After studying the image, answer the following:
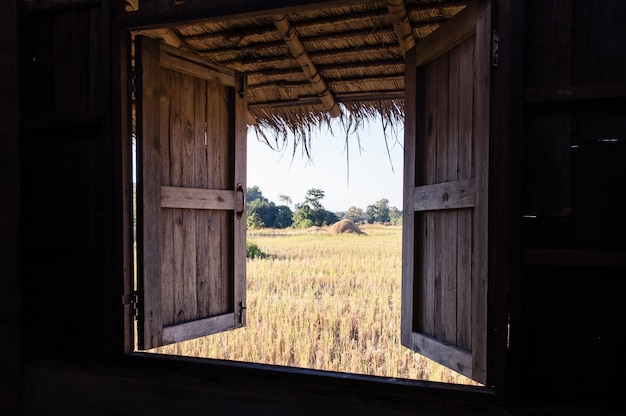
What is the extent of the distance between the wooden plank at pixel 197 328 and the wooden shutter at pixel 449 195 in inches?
59.3

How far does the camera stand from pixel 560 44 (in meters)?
1.85

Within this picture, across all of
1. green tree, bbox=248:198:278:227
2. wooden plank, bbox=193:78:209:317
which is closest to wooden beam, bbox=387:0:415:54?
wooden plank, bbox=193:78:209:317

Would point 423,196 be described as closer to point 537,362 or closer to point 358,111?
point 537,362

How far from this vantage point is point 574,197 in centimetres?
185

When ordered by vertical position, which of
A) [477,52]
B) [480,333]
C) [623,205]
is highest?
[477,52]

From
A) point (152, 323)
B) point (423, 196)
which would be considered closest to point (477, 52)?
point (423, 196)

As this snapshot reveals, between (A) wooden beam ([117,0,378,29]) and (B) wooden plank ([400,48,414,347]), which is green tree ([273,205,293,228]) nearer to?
(B) wooden plank ([400,48,414,347])

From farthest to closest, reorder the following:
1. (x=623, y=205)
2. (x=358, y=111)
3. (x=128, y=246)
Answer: (x=358, y=111)
(x=128, y=246)
(x=623, y=205)

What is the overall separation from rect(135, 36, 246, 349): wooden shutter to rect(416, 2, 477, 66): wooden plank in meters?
1.71

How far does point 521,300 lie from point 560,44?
1.08 metres

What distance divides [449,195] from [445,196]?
0.04 m

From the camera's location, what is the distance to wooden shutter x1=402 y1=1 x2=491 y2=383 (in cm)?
239

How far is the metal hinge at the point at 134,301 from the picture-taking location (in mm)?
2508

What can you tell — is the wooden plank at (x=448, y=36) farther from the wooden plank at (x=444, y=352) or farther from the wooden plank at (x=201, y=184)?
the wooden plank at (x=444, y=352)
